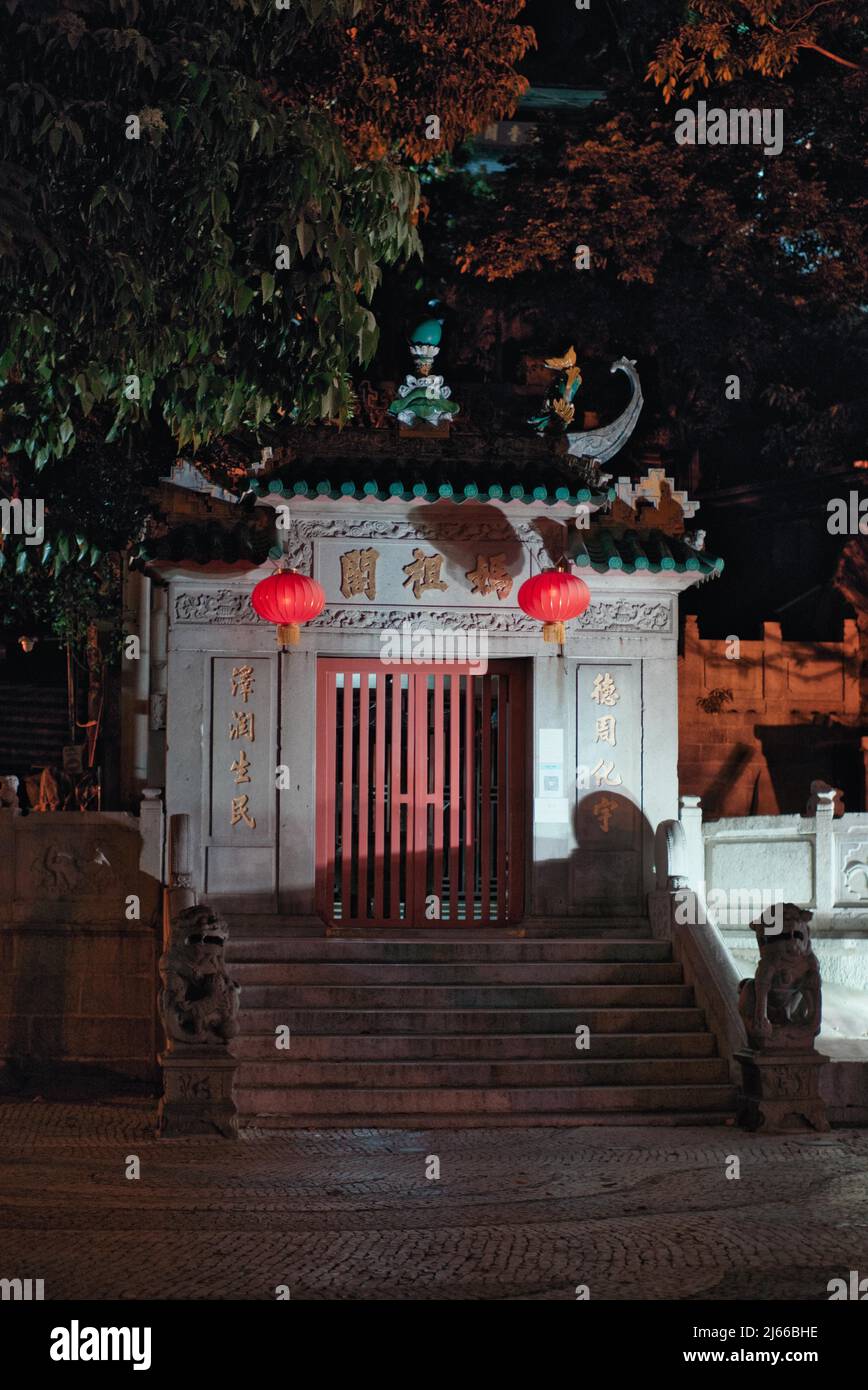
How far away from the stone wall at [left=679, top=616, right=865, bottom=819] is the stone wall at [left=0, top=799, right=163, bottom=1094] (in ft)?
37.4

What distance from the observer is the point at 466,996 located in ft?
40.8

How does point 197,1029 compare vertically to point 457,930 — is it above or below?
below

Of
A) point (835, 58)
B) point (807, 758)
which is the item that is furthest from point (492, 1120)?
point (835, 58)

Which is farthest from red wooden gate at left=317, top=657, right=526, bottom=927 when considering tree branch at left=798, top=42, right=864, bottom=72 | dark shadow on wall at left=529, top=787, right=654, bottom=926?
tree branch at left=798, top=42, right=864, bottom=72

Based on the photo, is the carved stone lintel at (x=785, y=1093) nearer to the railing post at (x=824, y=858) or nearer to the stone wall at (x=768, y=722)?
the railing post at (x=824, y=858)

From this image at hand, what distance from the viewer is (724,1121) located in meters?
11.4

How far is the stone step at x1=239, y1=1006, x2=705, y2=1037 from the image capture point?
473 inches

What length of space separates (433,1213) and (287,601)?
19.1 feet

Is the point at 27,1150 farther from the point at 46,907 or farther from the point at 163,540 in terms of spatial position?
the point at 163,540

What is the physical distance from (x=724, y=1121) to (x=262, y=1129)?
3.36 metres

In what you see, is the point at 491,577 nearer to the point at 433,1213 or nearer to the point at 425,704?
the point at 425,704

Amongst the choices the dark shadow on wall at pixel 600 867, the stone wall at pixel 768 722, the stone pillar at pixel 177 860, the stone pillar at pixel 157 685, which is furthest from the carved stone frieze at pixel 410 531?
the stone wall at pixel 768 722

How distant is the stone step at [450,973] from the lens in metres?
12.5

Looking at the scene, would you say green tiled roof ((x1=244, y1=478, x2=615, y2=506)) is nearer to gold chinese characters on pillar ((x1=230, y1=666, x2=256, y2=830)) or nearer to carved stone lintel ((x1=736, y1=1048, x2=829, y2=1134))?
gold chinese characters on pillar ((x1=230, y1=666, x2=256, y2=830))
